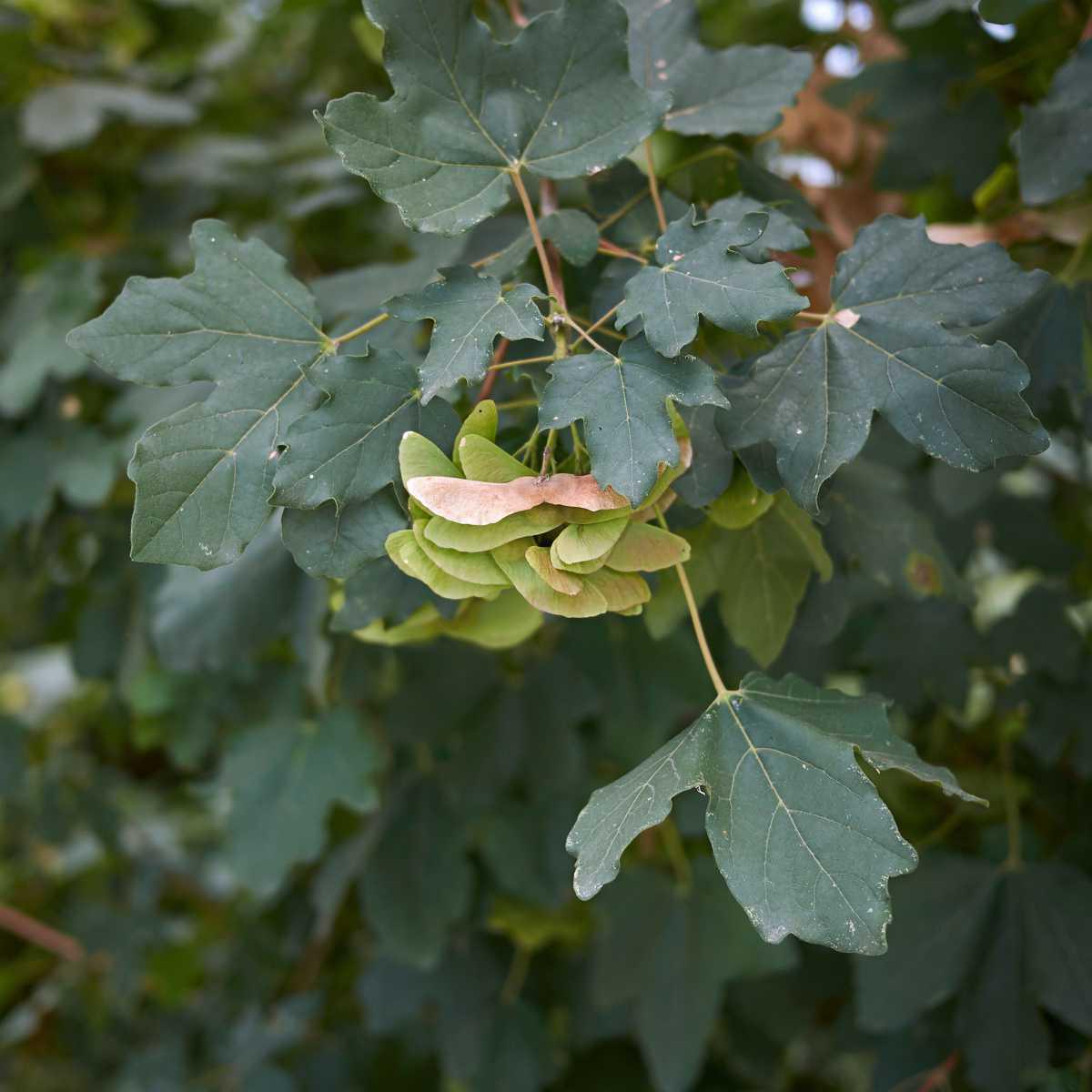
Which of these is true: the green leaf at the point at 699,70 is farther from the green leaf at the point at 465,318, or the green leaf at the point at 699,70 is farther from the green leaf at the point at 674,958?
the green leaf at the point at 674,958

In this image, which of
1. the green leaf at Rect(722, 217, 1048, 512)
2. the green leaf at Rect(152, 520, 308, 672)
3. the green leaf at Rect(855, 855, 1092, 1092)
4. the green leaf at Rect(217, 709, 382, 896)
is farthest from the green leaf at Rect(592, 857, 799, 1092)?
the green leaf at Rect(722, 217, 1048, 512)

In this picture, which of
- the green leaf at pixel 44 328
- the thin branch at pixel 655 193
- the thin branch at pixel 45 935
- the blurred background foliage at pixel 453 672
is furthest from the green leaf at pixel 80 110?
the thin branch at pixel 45 935

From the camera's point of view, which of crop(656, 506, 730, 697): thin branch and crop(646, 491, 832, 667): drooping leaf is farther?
crop(646, 491, 832, 667): drooping leaf

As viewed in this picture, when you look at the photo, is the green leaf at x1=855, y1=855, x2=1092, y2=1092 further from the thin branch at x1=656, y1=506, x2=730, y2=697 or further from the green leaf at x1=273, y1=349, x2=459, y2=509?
the green leaf at x1=273, y1=349, x2=459, y2=509

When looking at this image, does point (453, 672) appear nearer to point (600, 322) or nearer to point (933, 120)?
point (600, 322)

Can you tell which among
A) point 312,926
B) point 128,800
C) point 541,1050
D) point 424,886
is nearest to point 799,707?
point 424,886

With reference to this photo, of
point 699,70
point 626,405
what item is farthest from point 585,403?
point 699,70
